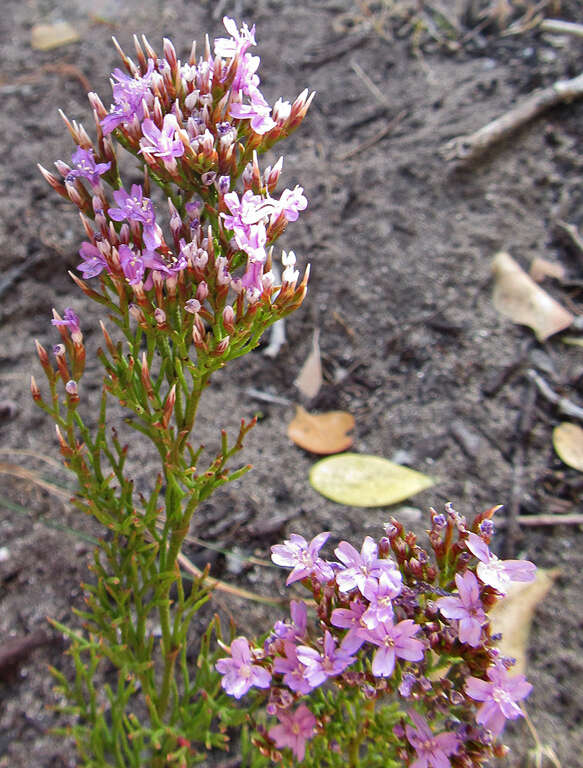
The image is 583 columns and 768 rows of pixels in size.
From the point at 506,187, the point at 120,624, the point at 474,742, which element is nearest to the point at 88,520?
the point at 120,624

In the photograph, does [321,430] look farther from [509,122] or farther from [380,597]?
[509,122]

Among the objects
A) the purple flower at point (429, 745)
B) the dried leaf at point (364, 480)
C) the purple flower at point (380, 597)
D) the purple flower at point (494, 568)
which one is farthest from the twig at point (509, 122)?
the purple flower at point (429, 745)

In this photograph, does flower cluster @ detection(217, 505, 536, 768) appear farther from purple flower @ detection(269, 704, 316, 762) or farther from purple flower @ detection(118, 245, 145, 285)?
purple flower @ detection(118, 245, 145, 285)

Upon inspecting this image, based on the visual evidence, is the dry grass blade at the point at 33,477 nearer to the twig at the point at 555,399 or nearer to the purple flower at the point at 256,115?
the purple flower at the point at 256,115

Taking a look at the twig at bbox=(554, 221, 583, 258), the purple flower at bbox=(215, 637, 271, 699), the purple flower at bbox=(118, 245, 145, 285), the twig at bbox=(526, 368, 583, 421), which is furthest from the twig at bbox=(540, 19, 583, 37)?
the purple flower at bbox=(215, 637, 271, 699)

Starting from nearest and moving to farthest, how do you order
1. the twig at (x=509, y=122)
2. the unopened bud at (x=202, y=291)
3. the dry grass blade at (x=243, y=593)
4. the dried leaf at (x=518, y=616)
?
the unopened bud at (x=202, y=291)
the dried leaf at (x=518, y=616)
the dry grass blade at (x=243, y=593)
the twig at (x=509, y=122)
